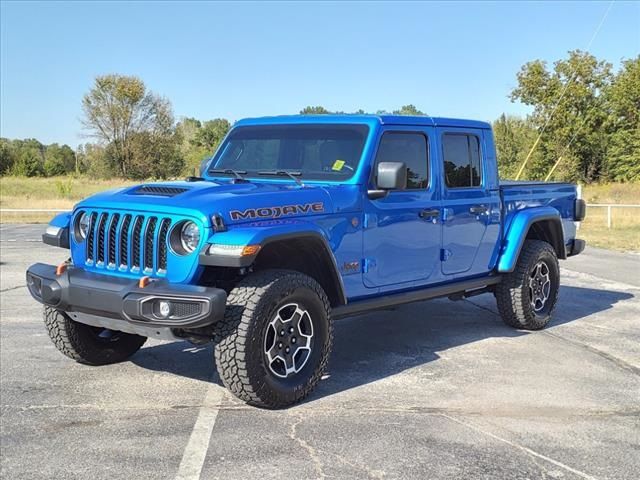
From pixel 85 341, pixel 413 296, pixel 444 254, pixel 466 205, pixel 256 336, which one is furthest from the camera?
pixel 466 205

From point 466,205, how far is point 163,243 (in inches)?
116

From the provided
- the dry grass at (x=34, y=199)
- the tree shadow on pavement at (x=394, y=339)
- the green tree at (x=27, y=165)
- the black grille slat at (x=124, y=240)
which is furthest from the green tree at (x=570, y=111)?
the green tree at (x=27, y=165)

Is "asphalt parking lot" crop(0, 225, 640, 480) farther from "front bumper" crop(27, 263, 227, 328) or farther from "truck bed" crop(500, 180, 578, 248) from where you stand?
"truck bed" crop(500, 180, 578, 248)

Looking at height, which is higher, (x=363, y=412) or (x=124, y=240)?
(x=124, y=240)

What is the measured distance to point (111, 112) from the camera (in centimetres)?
5359

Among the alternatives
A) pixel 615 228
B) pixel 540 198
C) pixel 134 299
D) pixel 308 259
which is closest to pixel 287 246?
pixel 308 259

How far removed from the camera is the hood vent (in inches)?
186

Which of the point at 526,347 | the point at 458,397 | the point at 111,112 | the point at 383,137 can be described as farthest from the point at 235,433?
the point at 111,112

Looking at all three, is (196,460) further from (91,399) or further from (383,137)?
(383,137)

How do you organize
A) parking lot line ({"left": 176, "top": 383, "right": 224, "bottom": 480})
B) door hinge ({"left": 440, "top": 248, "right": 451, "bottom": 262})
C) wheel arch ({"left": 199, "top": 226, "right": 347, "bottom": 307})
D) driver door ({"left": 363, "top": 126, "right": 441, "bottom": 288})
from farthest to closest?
door hinge ({"left": 440, "top": 248, "right": 451, "bottom": 262}) → driver door ({"left": 363, "top": 126, "right": 441, "bottom": 288}) → wheel arch ({"left": 199, "top": 226, "right": 347, "bottom": 307}) → parking lot line ({"left": 176, "top": 383, "right": 224, "bottom": 480})

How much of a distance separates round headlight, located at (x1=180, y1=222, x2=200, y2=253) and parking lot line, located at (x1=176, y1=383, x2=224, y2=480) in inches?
41.4

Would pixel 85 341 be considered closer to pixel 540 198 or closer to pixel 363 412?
pixel 363 412

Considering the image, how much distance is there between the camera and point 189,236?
4395mm

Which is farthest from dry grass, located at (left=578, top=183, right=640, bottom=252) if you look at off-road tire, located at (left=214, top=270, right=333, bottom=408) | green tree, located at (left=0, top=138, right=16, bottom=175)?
green tree, located at (left=0, top=138, right=16, bottom=175)
